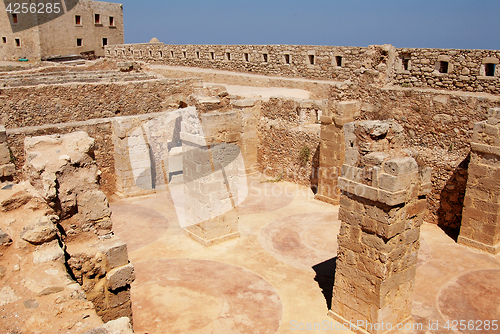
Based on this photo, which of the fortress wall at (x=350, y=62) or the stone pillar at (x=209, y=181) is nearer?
the stone pillar at (x=209, y=181)

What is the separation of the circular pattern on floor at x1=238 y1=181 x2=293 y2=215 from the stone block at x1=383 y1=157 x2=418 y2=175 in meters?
5.52

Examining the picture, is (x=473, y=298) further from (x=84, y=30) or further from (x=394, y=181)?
(x=84, y=30)

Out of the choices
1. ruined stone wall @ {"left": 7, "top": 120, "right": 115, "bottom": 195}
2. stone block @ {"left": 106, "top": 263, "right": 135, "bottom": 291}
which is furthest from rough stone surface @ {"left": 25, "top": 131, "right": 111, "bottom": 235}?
ruined stone wall @ {"left": 7, "top": 120, "right": 115, "bottom": 195}

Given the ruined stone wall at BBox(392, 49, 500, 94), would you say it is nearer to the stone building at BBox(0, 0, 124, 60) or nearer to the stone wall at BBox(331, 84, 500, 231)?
the stone wall at BBox(331, 84, 500, 231)

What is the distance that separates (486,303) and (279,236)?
4.06 m

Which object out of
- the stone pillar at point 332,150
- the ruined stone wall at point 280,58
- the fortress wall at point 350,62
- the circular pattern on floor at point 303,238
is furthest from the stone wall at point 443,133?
the circular pattern on floor at point 303,238

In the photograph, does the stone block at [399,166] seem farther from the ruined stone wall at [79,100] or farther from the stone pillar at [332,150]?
the ruined stone wall at [79,100]

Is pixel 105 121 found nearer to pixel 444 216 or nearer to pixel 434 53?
pixel 444 216

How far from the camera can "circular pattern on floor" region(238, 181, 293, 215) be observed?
10.7 metres

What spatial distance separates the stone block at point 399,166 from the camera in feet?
17.0

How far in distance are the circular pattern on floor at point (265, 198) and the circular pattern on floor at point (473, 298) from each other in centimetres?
470

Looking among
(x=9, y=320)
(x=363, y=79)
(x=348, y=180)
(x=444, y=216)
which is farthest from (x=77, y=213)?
(x=363, y=79)

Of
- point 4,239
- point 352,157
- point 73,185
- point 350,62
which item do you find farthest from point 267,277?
point 350,62

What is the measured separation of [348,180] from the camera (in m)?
5.75
